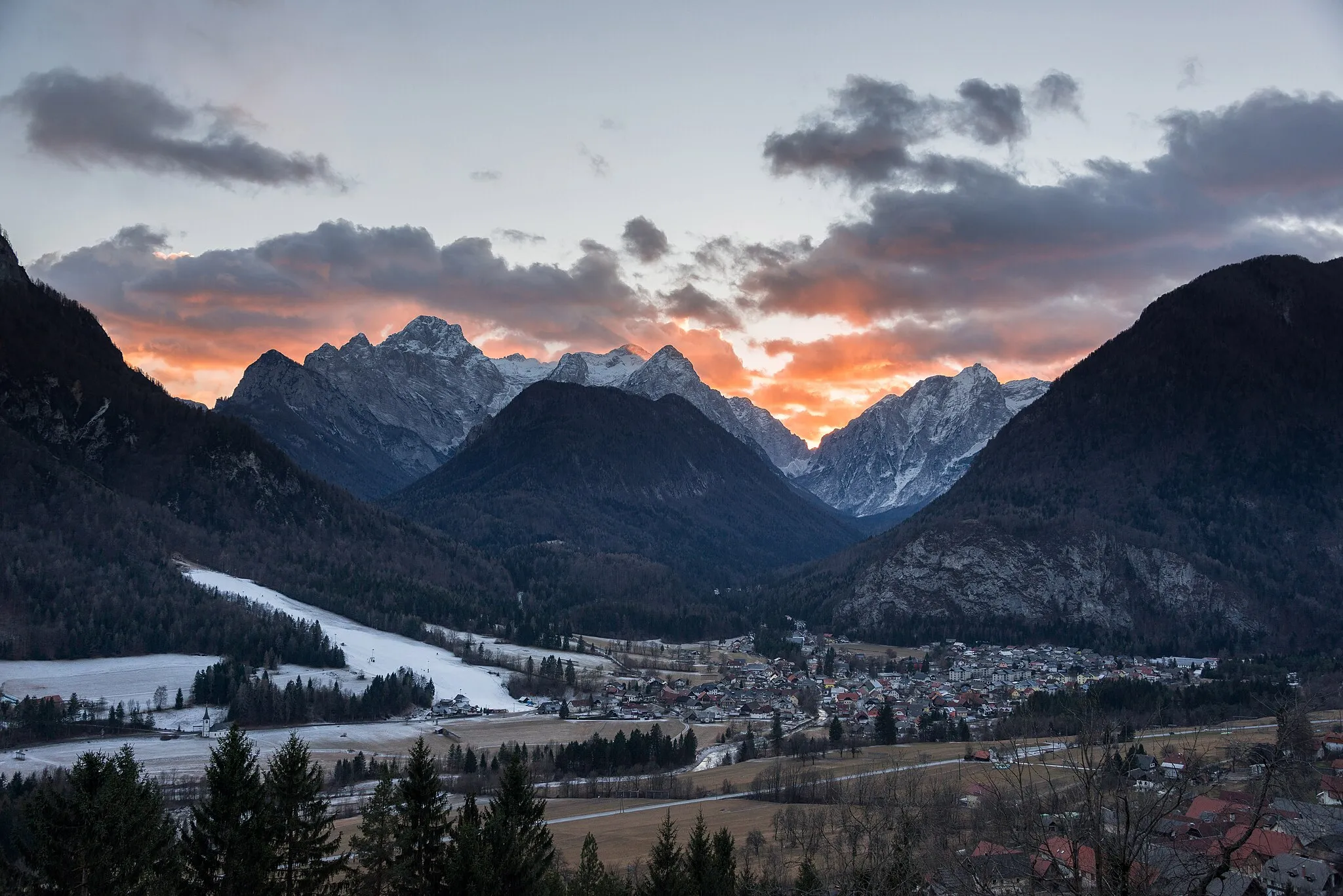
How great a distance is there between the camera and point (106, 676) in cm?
15675

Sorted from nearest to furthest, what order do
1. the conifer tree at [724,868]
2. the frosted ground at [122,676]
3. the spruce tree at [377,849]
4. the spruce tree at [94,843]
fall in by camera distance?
the spruce tree at [94,843], the spruce tree at [377,849], the conifer tree at [724,868], the frosted ground at [122,676]

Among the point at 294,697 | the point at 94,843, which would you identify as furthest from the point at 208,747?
the point at 94,843

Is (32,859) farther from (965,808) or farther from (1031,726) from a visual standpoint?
(1031,726)

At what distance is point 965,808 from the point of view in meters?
74.1

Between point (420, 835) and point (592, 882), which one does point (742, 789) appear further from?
point (420, 835)

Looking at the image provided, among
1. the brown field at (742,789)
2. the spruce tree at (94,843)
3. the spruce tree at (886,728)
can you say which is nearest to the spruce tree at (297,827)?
the spruce tree at (94,843)

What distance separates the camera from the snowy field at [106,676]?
146 metres

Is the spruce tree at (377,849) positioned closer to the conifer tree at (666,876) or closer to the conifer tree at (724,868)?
the conifer tree at (666,876)

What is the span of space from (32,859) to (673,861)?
24.0 metres

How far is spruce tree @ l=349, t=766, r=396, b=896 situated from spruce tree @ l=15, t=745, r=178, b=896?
6184 mm

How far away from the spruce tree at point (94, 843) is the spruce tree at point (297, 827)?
10.3 ft

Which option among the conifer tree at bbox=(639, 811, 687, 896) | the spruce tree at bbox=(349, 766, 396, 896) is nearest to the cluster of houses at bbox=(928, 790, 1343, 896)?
the conifer tree at bbox=(639, 811, 687, 896)

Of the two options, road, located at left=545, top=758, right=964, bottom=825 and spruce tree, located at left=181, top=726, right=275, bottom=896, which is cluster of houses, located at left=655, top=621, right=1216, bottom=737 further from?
spruce tree, located at left=181, top=726, right=275, bottom=896

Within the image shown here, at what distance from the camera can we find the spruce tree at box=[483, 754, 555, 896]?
35094 millimetres
